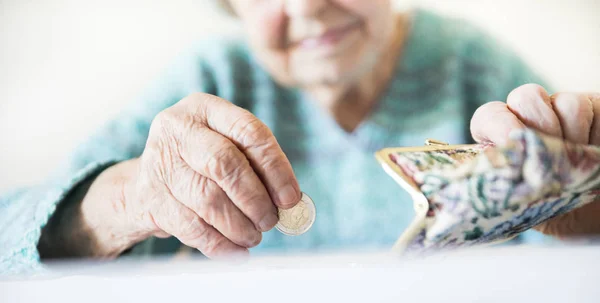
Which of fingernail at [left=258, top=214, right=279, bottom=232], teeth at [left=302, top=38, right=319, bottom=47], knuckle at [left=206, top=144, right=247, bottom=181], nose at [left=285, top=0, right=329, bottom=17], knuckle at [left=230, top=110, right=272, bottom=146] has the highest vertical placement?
nose at [left=285, top=0, right=329, bottom=17]

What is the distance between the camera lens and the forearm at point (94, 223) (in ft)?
2.14

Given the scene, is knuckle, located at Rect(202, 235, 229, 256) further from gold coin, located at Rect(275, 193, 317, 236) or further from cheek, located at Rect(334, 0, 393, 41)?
cheek, located at Rect(334, 0, 393, 41)

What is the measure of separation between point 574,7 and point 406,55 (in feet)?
0.85

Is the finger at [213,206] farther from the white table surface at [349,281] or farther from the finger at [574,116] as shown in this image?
the finger at [574,116]

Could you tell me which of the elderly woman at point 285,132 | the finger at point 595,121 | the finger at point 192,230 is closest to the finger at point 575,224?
the elderly woman at point 285,132

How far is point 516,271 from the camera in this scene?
2.06 ft

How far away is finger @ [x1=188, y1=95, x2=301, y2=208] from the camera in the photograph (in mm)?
543

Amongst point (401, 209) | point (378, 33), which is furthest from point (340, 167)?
point (378, 33)

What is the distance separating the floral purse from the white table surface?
75mm

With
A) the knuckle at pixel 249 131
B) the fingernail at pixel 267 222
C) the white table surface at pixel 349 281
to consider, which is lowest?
the white table surface at pixel 349 281

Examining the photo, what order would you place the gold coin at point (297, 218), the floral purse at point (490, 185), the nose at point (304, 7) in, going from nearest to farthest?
the floral purse at point (490, 185) < the gold coin at point (297, 218) < the nose at point (304, 7)

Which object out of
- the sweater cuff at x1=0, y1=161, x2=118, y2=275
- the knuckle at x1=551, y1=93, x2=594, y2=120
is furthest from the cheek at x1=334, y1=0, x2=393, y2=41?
the sweater cuff at x1=0, y1=161, x2=118, y2=275

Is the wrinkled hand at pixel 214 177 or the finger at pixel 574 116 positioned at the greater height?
the finger at pixel 574 116

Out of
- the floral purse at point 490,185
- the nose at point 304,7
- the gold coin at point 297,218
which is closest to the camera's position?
the floral purse at point 490,185
